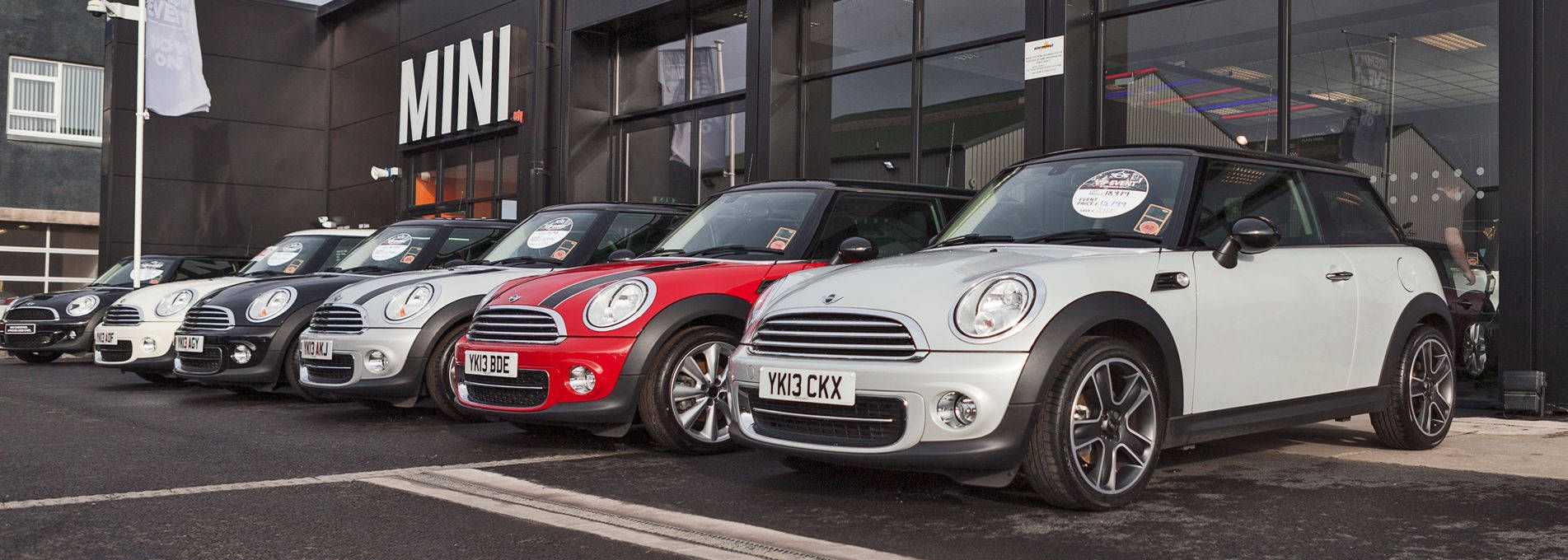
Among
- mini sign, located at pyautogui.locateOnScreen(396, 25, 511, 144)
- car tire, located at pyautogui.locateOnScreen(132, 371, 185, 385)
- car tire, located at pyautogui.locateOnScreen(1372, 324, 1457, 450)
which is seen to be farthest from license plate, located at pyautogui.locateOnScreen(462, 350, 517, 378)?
mini sign, located at pyautogui.locateOnScreen(396, 25, 511, 144)

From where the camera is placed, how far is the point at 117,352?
1050 cm

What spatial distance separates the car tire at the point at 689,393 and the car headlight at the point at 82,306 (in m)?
9.94

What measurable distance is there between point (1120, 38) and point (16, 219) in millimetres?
26323

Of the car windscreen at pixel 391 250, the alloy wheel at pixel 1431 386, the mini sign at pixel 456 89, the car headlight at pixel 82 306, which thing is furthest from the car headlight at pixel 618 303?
the mini sign at pixel 456 89

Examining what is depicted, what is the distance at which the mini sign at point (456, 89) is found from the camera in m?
19.1

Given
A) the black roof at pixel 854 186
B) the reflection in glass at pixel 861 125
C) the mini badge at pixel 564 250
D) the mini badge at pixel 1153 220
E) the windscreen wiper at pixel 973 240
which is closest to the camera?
the mini badge at pixel 1153 220

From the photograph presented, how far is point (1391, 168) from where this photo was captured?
917cm

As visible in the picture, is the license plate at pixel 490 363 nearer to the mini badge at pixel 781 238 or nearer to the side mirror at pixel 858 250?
the mini badge at pixel 781 238

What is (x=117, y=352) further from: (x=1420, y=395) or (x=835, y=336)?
(x=1420, y=395)

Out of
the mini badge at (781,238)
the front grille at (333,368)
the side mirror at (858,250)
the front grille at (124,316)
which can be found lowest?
the front grille at (333,368)

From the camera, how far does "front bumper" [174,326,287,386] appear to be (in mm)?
8953

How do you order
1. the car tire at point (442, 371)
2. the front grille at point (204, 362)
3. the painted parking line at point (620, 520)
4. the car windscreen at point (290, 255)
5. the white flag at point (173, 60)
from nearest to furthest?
the painted parking line at point (620, 520) → the car tire at point (442, 371) → the front grille at point (204, 362) → the car windscreen at point (290, 255) → the white flag at point (173, 60)

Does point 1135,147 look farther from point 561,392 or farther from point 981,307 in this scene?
point 561,392

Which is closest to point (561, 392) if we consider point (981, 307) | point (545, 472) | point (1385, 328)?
point (545, 472)
